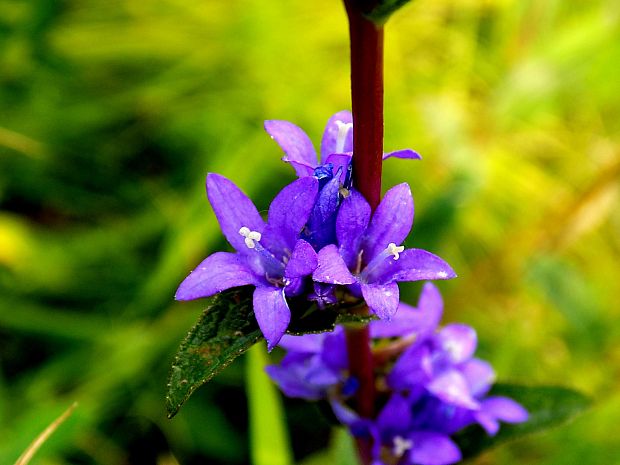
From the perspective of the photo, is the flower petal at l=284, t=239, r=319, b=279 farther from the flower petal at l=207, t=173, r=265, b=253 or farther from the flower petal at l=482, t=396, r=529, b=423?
the flower petal at l=482, t=396, r=529, b=423

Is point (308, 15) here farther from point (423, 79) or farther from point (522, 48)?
point (522, 48)

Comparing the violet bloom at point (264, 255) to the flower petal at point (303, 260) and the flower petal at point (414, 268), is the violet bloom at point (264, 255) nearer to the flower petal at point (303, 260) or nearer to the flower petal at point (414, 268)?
the flower petal at point (303, 260)

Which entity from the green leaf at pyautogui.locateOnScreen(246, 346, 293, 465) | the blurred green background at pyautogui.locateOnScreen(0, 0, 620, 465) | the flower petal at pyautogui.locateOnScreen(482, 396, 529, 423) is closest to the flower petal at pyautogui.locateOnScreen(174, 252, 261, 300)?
the flower petal at pyautogui.locateOnScreen(482, 396, 529, 423)

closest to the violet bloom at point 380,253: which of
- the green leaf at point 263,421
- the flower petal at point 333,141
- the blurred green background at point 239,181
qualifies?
the flower petal at point 333,141

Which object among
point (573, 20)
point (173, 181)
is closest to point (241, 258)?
point (173, 181)

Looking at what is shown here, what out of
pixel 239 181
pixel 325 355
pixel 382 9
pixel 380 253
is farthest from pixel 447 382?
pixel 239 181
